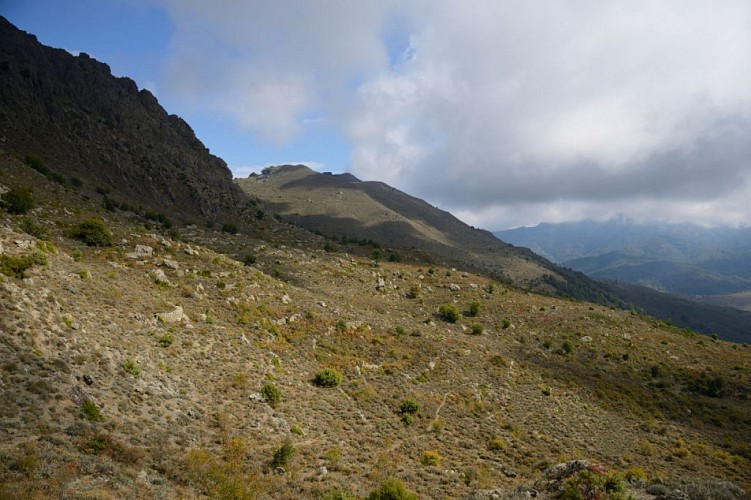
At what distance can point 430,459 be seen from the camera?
18719 millimetres

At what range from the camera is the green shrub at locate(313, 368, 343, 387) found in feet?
78.8

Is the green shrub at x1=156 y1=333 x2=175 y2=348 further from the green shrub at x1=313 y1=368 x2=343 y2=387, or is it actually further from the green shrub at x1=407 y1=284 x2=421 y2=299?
the green shrub at x1=407 y1=284 x2=421 y2=299

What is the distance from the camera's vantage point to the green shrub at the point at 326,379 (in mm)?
24016

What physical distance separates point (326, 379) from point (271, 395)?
4.83 metres

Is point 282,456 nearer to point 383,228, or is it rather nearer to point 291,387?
point 291,387

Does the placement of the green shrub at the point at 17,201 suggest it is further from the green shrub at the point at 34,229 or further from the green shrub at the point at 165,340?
the green shrub at the point at 165,340

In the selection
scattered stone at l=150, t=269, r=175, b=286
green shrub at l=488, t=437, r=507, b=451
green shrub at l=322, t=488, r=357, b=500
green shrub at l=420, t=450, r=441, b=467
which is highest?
scattered stone at l=150, t=269, r=175, b=286

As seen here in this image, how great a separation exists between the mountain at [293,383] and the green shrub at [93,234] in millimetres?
112

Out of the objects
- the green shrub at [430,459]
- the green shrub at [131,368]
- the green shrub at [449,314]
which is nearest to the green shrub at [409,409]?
the green shrub at [430,459]

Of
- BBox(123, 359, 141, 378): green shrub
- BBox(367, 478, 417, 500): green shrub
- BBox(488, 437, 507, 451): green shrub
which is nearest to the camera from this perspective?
BBox(367, 478, 417, 500): green shrub

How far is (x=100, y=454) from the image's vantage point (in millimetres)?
11367

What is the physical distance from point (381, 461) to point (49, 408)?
1382 centimetres

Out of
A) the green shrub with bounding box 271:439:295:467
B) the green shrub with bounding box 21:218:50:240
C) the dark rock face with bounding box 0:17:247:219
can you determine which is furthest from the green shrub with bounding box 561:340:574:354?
the dark rock face with bounding box 0:17:247:219

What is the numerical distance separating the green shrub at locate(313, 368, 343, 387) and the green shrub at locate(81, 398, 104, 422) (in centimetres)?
1288
